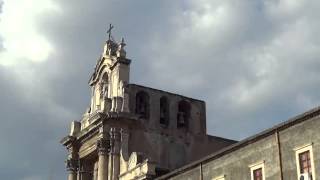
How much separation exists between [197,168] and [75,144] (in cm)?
2290

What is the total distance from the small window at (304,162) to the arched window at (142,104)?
2607 centimetres

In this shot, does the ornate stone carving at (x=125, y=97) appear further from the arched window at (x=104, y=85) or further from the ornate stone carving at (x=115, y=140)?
the arched window at (x=104, y=85)

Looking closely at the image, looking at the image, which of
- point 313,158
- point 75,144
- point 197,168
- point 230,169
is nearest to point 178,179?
point 197,168

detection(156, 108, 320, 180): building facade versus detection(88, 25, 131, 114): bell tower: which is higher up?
detection(88, 25, 131, 114): bell tower

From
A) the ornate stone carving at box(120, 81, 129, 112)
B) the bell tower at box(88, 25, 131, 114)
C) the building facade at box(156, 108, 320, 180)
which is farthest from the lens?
the bell tower at box(88, 25, 131, 114)

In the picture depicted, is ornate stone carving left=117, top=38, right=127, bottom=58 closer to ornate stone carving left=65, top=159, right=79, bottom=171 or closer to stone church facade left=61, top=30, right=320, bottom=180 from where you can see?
stone church facade left=61, top=30, right=320, bottom=180

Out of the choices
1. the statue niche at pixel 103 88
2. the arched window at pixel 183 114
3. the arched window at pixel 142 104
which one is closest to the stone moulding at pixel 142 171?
the arched window at pixel 142 104

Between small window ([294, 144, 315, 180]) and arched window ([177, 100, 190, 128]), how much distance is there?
26562 mm

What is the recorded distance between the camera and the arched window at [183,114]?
6312 cm

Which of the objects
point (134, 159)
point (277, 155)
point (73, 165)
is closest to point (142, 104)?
point (134, 159)

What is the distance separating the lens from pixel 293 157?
37.2 meters

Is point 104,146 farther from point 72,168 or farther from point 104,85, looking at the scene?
point 104,85

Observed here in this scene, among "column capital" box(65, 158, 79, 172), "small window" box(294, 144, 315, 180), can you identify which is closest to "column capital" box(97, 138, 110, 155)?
"column capital" box(65, 158, 79, 172)

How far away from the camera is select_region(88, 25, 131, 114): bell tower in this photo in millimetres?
61062
